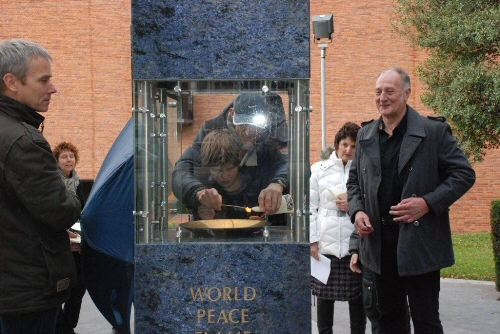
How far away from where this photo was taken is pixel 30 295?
288cm

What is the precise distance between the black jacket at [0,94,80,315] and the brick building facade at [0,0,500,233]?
14.8 metres

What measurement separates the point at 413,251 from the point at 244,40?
1514 millimetres

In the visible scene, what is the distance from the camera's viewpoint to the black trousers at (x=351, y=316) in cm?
532

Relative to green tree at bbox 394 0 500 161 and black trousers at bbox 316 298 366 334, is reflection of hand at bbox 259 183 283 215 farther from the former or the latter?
green tree at bbox 394 0 500 161

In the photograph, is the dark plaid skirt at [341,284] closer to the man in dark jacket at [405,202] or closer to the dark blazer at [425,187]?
the man in dark jacket at [405,202]

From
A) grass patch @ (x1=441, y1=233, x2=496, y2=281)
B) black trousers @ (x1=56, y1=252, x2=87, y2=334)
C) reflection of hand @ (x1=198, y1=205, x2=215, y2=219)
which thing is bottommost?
grass patch @ (x1=441, y1=233, x2=496, y2=281)

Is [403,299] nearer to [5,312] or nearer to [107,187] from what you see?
[107,187]

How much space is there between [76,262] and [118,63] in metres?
12.3

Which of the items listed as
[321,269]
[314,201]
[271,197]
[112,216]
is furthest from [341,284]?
[271,197]

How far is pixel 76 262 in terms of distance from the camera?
6.04m

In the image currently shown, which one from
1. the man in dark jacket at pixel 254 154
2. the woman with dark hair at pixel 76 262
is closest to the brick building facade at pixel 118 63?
the woman with dark hair at pixel 76 262

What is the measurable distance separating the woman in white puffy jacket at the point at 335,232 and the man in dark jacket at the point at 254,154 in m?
2.03

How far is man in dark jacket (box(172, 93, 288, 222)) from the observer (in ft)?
10.6

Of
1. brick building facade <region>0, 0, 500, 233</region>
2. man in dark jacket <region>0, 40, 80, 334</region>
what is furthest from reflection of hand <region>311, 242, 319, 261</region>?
brick building facade <region>0, 0, 500, 233</region>
